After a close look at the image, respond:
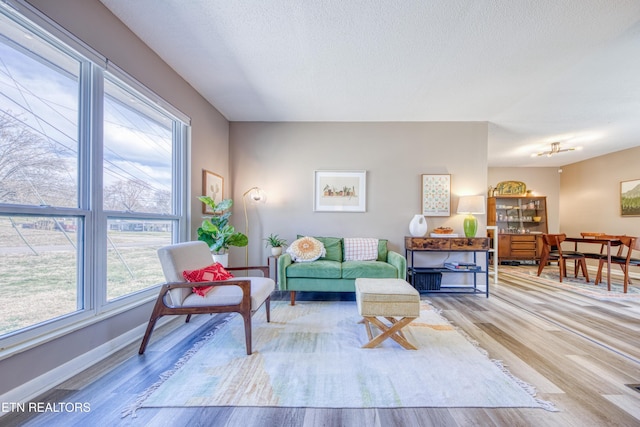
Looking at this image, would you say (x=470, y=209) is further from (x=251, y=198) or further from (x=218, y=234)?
(x=218, y=234)

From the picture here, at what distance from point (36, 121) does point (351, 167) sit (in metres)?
3.44

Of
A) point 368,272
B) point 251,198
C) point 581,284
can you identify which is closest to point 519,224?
point 581,284

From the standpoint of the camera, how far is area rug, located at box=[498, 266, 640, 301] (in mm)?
3727

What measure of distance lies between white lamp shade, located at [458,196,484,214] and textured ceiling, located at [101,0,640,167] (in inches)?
48.6

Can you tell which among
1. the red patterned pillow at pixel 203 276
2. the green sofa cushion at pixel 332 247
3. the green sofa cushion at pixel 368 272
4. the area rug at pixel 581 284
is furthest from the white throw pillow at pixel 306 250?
the area rug at pixel 581 284

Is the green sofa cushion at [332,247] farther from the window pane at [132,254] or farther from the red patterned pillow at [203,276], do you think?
the window pane at [132,254]

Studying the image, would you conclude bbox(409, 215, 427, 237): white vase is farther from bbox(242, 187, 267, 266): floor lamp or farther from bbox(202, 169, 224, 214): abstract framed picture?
bbox(202, 169, 224, 214): abstract framed picture

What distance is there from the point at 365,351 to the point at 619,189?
278 inches

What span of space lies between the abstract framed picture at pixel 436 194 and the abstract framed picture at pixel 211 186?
3.13 metres

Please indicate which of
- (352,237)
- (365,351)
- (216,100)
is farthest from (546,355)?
(216,100)

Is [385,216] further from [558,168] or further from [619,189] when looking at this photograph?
[558,168]

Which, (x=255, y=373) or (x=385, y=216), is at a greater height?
(x=385, y=216)

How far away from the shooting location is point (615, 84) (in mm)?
2908

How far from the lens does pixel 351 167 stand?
4180 millimetres
